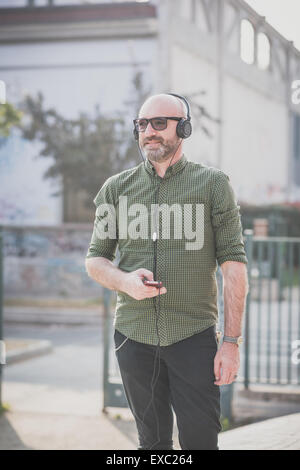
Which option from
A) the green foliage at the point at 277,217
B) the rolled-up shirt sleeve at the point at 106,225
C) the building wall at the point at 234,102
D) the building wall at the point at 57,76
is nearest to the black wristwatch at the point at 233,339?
the rolled-up shirt sleeve at the point at 106,225

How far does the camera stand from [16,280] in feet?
54.5

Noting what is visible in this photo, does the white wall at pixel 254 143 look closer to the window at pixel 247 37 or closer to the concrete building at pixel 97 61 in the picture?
the concrete building at pixel 97 61

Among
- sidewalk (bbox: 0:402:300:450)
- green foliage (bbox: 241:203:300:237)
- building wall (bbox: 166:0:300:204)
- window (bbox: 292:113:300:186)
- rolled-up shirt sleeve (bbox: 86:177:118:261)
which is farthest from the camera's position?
window (bbox: 292:113:300:186)

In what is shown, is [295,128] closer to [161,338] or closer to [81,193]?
[81,193]

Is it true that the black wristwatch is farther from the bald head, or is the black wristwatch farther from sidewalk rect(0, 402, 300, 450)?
sidewalk rect(0, 402, 300, 450)

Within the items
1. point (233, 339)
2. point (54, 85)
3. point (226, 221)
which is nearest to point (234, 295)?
point (233, 339)

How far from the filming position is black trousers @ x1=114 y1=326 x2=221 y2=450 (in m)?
3.11

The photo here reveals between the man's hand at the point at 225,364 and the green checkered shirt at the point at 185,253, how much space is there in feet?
0.42

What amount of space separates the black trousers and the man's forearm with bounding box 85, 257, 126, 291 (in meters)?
0.23

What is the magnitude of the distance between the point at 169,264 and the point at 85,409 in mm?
3877

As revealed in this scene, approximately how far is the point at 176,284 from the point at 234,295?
244 millimetres

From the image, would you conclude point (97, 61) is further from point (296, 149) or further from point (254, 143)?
point (296, 149)

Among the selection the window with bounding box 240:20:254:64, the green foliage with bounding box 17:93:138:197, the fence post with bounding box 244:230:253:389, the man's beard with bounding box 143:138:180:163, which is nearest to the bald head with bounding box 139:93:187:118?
the man's beard with bounding box 143:138:180:163
